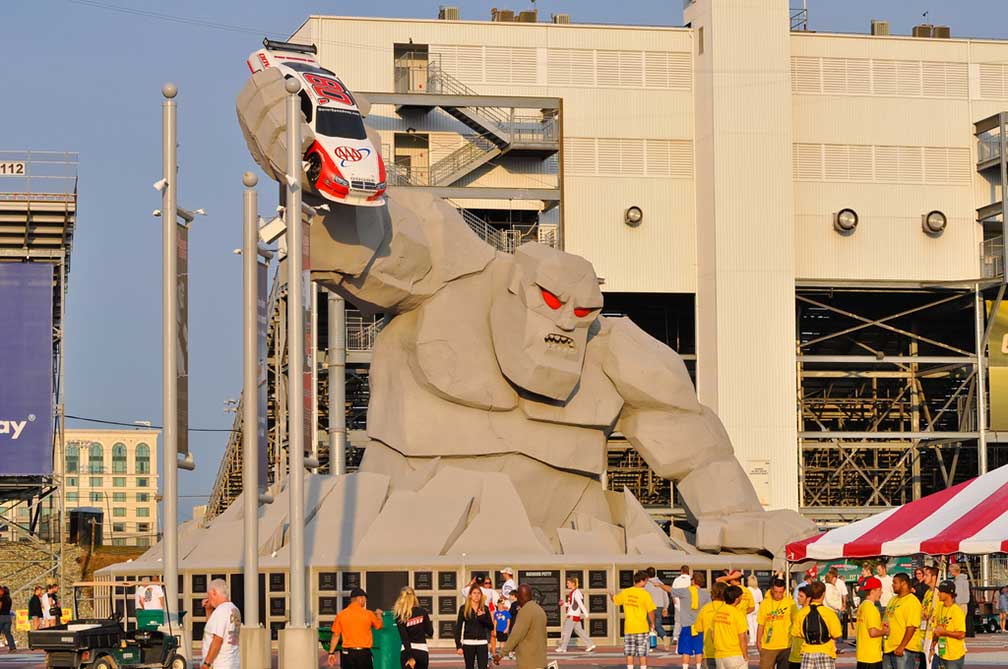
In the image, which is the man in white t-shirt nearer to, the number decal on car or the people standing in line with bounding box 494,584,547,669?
the people standing in line with bounding box 494,584,547,669

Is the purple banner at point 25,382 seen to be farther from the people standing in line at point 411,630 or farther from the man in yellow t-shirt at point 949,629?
the man in yellow t-shirt at point 949,629

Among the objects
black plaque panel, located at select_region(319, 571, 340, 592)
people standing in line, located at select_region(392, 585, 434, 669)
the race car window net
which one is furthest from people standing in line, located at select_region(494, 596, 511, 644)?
the race car window net

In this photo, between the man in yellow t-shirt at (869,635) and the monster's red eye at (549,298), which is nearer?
the man in yellow t-shirt at (869,635)

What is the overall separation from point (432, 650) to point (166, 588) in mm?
9255

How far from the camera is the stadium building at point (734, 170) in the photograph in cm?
4884

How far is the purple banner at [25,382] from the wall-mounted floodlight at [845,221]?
863 inches

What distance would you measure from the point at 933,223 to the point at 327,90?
28.3 metres

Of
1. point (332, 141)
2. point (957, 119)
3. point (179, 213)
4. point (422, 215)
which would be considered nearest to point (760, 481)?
point (957, 119)

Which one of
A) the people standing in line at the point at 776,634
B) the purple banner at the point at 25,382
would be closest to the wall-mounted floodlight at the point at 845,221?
the purple banner at the point at 25,382

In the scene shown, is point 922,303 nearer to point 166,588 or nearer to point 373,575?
point 373,575

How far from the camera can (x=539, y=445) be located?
1203 inches

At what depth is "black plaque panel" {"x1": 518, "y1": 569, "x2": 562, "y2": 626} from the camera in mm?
28156

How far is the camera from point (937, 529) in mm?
21812

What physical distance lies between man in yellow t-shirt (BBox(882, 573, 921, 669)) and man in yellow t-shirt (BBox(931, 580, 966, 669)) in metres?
0.21
